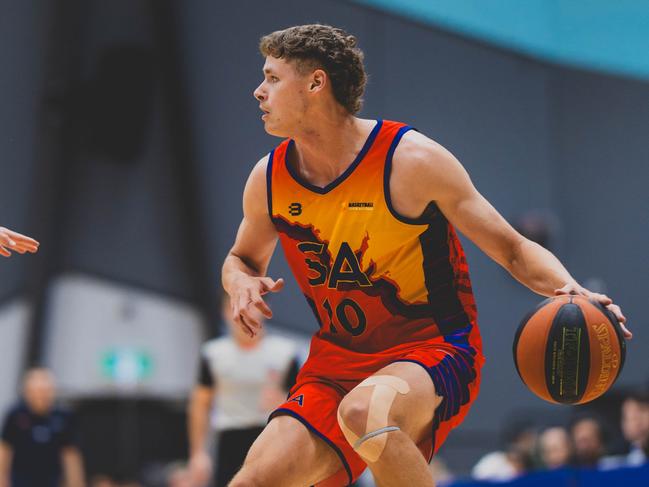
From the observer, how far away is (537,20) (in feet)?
45.9

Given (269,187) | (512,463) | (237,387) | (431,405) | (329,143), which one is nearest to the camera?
(431,405)

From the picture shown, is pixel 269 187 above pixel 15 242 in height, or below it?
above

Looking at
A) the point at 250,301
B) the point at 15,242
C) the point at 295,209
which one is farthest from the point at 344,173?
the point at 15,242

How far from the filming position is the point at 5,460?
30.0 feet

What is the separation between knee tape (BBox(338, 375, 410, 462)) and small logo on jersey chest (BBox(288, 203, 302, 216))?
2.68ft

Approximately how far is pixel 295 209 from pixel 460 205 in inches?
26.8

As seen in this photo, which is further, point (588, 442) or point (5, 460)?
point (5, 460)

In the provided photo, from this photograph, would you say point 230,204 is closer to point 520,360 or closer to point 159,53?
point 159,53

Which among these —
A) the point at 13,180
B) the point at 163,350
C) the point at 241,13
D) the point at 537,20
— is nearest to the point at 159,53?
the point at 241,13

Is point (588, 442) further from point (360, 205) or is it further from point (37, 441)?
point (37, 441)

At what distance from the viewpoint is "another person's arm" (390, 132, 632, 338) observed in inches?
152

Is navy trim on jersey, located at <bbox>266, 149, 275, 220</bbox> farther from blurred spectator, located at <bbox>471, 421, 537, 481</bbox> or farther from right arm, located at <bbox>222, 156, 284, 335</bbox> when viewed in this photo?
blurred spectator, located at <bbox>471, 421, 537, 481</bbox>

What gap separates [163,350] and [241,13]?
519 cm

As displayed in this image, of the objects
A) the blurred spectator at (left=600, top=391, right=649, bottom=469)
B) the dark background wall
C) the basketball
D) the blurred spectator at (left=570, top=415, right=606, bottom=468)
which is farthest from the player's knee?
the dark background wall
